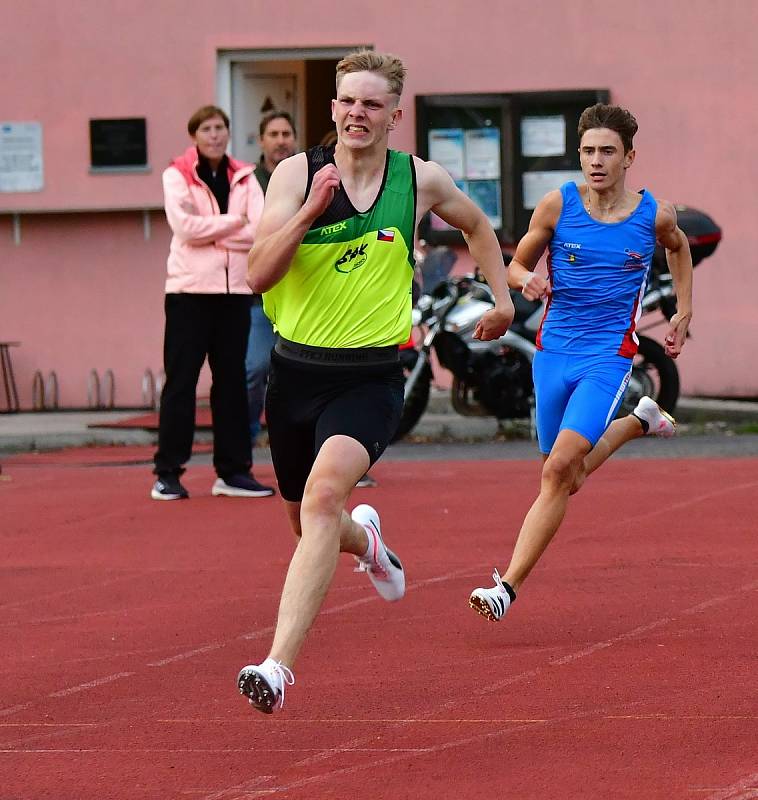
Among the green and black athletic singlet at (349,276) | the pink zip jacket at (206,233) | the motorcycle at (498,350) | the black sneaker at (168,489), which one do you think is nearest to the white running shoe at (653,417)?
the green and black athletic singlet at (349,276)

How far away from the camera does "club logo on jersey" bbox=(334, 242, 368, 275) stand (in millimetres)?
6102

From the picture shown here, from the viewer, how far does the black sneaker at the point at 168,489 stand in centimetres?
1096

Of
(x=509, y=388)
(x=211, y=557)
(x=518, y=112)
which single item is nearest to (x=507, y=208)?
(x=518, y=112)

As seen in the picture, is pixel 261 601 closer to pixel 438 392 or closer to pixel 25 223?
pixel 438 392

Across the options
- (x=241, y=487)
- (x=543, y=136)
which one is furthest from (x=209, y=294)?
(x=543, y=136)

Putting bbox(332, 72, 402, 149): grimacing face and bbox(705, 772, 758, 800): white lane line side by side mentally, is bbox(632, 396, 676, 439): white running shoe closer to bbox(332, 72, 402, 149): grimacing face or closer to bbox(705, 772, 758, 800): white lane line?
bbox(332, 72, 402, 149): grimacing face

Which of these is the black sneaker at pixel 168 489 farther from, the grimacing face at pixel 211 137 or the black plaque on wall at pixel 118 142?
the black plaque on wall at pixel 118 142

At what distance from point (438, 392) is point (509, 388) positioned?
206 centimetres

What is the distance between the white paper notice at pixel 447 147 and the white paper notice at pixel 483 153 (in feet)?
0.26

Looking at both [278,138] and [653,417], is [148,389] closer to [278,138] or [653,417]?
[278,138]

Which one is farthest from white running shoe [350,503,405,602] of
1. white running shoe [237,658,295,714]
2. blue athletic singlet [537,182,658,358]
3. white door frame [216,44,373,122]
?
white door frame [216,44,373,122]

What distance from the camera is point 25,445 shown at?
14344mm

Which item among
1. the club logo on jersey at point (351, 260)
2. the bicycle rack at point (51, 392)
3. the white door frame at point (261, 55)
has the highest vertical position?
the white door frame at point (261, 55)

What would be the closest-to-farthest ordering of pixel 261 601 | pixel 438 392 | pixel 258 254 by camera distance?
pixel 258 254
pixel 261 601
pixel 438 392
